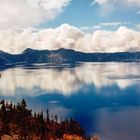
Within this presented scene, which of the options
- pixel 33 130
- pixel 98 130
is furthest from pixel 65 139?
pixel 98 130

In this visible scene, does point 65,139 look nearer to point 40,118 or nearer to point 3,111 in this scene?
point 40,118

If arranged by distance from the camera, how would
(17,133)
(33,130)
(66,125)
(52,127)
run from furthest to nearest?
(66,125) → (52,127) → (33,130) → (17,133)

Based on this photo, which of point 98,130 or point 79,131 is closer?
point 79,131

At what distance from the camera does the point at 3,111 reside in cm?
10369

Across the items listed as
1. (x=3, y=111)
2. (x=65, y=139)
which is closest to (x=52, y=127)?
(x=65, y=139)

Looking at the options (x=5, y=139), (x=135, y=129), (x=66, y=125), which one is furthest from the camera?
(x=135, y=129)

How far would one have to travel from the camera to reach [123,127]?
196 meters

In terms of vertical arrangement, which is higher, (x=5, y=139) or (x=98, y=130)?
(x=5, y=139)

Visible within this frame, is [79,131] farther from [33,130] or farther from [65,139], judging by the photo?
[33,130]

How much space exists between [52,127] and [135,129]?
58.3 meters

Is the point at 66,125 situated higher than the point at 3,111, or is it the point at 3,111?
the point at 3,111

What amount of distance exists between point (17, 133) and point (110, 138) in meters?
74.3

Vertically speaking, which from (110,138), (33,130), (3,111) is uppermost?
(3,111)

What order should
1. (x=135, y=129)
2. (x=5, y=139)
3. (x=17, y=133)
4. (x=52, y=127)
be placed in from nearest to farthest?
(x=5, y=139)
(x=17, y=133)
(x=52, y=127)
(x=135, y=129)
